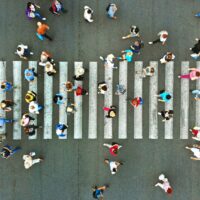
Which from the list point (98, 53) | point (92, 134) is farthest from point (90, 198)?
point (98, 53)

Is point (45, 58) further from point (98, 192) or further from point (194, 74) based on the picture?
point (194, 74)

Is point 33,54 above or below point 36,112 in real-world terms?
above

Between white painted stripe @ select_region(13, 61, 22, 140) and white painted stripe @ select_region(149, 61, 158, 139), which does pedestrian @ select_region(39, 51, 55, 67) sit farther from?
white painted stripe @ select_region(149, 61, 158, 139)

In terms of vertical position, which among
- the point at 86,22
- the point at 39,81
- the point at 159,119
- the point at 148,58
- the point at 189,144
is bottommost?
the point at 189,144

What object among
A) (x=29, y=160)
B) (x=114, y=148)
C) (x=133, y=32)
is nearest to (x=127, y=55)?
(x=133, y=32)

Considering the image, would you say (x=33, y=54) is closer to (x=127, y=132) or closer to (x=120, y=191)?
(x=127, y=132)

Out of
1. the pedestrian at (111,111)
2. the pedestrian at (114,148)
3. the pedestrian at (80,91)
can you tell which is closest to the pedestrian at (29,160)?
the pedestrian at (114,148)

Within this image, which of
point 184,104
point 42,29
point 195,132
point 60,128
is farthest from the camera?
point 184,104
